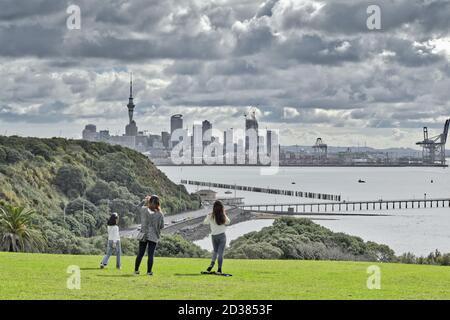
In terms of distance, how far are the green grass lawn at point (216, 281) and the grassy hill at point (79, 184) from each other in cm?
3542

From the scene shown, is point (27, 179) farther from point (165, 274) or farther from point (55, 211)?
point (165, 274)

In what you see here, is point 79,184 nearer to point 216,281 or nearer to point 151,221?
point 151,221

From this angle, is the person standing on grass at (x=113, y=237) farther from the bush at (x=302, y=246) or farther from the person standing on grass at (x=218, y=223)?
the bush at (x=302, y=246)

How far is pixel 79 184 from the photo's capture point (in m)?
→ 101

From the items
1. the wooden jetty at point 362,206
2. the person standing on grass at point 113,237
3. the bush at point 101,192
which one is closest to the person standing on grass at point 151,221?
the person standing on grass at point 113,237

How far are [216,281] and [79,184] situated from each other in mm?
88577

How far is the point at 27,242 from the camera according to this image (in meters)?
27.6

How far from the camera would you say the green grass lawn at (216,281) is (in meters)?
13.3

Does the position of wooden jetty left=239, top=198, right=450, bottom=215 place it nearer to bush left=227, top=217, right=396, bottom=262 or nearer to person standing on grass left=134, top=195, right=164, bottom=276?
bush left=227, top=217, right=396, bottom=262

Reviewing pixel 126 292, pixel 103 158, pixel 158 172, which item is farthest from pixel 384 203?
pixel 126 292

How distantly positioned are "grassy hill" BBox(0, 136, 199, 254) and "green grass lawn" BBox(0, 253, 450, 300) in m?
35.4
